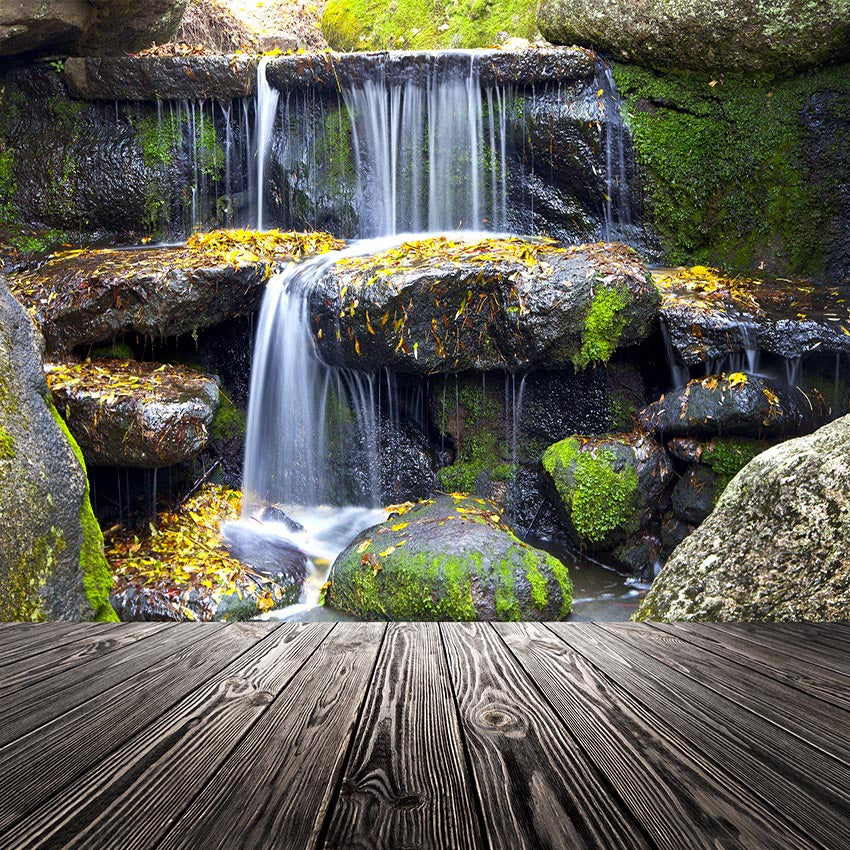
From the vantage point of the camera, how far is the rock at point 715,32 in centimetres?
832

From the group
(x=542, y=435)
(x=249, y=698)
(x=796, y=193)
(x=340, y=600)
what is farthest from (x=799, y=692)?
(x=796, y=193)

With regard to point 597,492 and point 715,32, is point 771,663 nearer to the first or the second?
point 597,492

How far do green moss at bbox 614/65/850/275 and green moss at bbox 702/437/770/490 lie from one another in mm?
3172

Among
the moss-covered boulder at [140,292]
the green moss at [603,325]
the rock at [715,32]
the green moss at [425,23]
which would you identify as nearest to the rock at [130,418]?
the moss-covered boulder at [140,292]

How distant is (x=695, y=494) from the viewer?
6.74 m

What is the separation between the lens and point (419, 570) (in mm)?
5637

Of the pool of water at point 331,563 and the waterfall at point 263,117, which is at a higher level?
the waterfall at point 263,117

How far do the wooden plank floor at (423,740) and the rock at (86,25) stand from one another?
25.1 feet

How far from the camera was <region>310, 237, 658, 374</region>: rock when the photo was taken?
6984 millimetres

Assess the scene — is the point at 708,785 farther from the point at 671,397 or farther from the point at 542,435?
the point at 542,435

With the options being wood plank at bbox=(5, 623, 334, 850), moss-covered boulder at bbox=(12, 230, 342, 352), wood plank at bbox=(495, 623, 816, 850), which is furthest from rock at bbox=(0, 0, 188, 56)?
wood plank at bbox=(495, 623, 816, 850)

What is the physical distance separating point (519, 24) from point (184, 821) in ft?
41.0

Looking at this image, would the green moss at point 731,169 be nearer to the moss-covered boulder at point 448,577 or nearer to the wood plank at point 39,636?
the moss-covered boulder at point 448,577

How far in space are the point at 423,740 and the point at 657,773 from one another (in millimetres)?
407
